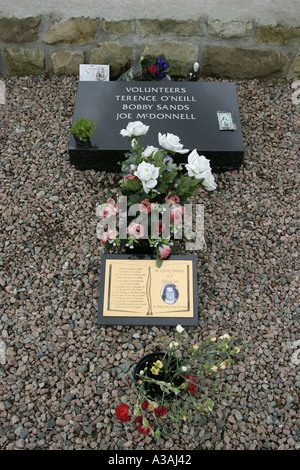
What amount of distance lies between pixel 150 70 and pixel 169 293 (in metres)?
1.90

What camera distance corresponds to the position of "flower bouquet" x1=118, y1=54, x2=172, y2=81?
3.42m

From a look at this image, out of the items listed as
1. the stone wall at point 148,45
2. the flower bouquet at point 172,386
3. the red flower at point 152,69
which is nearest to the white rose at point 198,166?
the flower bouquet at point 172,386

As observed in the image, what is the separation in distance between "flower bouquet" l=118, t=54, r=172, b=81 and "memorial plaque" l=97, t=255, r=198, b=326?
1716 mm

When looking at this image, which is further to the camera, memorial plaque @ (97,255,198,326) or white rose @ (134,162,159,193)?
memorial plaque @ (97,255,198,326)

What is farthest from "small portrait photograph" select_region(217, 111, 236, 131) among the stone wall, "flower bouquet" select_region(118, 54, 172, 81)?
the stone wall

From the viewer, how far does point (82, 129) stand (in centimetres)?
287

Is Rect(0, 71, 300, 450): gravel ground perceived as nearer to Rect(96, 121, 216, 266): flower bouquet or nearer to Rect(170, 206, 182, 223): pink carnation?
Rect(96, 121, 216, 266): flower bouquet

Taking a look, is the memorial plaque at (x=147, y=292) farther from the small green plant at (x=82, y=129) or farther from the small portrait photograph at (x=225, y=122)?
the small portrait photograph at (x=225, y=122)

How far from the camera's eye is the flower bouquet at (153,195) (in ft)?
7.35

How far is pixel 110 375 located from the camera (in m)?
2.34

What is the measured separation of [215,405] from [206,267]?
2.79 feet

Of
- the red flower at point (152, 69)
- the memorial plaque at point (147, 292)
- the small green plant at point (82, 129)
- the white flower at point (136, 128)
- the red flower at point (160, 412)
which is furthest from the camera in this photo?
the red flower at point (152, 69)

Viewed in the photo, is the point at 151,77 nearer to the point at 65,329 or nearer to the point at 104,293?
the point at 104,293

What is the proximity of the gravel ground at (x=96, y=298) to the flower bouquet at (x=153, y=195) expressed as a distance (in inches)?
16.2
